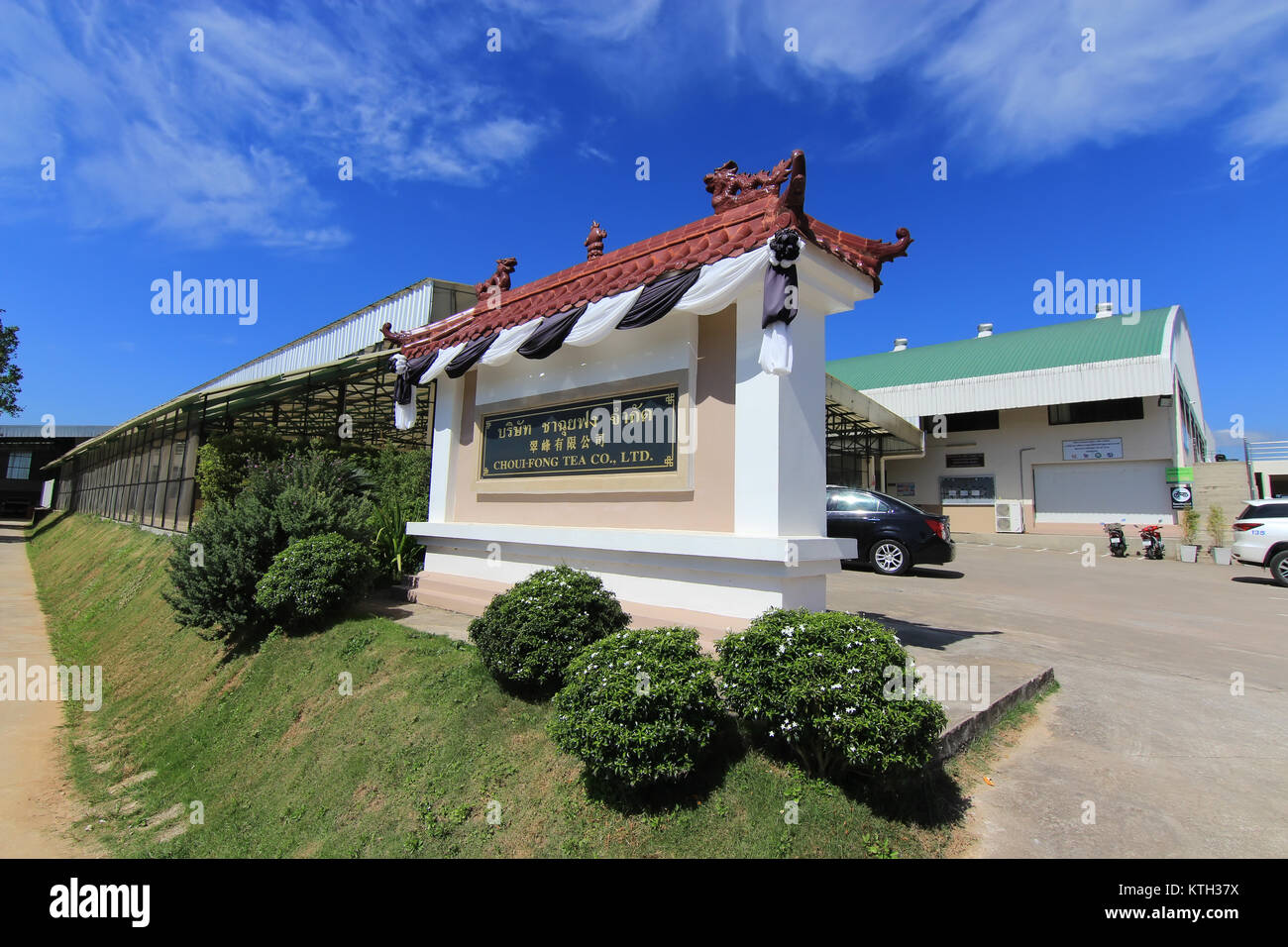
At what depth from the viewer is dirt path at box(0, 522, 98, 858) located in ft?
14.8

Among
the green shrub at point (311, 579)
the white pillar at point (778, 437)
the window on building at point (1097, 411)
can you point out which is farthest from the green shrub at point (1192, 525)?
the green shrub at point (311, 579)

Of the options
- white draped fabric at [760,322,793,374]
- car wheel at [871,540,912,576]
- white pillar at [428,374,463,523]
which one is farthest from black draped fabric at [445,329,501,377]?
car wheel at [871,540,912,576]

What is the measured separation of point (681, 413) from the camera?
17.2ft

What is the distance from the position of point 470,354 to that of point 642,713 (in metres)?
5.05

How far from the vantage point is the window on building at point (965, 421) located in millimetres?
24094

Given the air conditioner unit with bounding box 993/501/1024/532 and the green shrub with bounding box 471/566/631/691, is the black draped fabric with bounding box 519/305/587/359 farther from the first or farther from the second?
the air conditioner unit with bounding box 993/501/1024/532

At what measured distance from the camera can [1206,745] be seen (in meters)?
3.95

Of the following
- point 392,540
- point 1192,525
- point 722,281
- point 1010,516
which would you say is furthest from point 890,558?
point 1192,525

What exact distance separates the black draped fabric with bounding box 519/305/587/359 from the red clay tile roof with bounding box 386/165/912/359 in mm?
152

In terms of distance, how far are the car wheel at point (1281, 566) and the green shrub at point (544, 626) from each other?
14979 millimetres

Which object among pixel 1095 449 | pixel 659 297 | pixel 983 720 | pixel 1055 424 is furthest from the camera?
pixel 1055 424

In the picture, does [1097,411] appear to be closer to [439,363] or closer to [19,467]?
[439,363]
